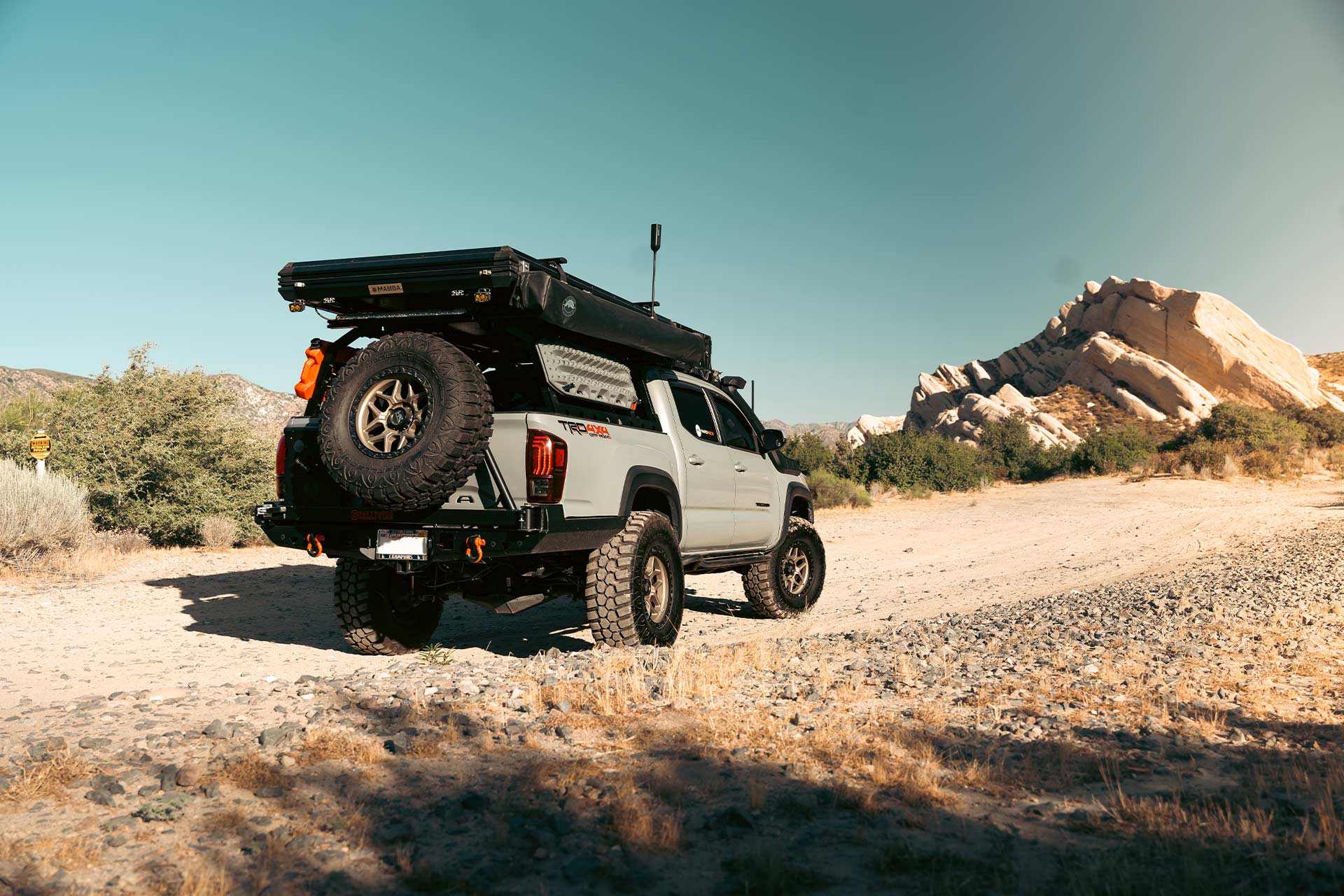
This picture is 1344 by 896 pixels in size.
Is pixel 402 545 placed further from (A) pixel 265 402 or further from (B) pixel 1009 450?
(A) pixel 265 402

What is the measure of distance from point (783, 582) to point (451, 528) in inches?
170

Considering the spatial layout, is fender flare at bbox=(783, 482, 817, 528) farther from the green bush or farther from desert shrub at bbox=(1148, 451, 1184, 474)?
the green bush

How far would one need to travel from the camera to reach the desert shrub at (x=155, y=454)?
13719 mm

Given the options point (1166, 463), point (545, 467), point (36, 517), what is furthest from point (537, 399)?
point (1166, 463)

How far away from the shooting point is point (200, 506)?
1396 centimetres

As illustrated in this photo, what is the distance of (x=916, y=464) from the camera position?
29.9 metres

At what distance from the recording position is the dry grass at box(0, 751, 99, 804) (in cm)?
336

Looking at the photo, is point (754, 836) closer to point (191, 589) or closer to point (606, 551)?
point (606, 551)

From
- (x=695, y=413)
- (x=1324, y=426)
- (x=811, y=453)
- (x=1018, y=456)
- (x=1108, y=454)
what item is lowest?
(x=695, y=413)

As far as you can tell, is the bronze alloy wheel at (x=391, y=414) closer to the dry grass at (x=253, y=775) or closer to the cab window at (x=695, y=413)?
the dry grass at (x=253, y=775)

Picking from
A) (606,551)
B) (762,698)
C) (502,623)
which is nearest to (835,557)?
(502,623)

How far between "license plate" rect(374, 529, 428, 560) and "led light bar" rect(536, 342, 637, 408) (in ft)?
4.50

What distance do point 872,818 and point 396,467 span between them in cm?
359

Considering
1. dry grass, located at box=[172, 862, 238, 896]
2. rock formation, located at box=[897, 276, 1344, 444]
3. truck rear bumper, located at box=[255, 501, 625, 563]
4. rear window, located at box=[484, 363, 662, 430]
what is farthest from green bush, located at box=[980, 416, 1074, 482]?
dry grass, located at box=[172, 862, 238, 896]
